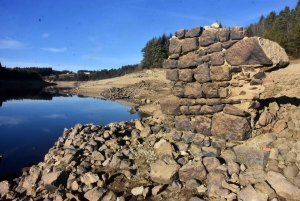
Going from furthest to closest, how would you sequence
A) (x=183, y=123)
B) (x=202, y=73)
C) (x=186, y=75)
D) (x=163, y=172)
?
(x=183, y=123) < (x=186, y=75) < (x=202, y=73) < (x=163, y=172)

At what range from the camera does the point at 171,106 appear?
6.00m

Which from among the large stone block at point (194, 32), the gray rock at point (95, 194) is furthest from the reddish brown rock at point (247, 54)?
the gray rock at point (95, 194)

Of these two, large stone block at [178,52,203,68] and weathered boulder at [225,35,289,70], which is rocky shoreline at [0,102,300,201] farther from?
large stone block at [178,52,203,68]

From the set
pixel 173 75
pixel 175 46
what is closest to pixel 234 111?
pixel 173 75

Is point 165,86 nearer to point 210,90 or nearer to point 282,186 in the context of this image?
point 210,90

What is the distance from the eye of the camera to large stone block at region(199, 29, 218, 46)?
5012 millimetres

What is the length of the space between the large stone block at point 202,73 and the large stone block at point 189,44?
1.55ft

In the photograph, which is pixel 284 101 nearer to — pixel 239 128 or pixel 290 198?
pixel 239 128

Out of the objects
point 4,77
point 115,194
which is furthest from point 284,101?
point 4,77

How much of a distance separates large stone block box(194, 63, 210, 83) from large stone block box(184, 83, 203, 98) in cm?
16

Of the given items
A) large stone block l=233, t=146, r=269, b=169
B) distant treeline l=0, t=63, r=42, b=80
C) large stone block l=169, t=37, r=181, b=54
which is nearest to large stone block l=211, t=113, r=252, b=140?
large stone block l=233, t=146, r=269, b=169

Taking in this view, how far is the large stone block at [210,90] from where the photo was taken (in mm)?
5055

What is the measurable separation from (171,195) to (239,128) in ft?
6.13

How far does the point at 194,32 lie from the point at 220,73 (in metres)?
A: 1.14
